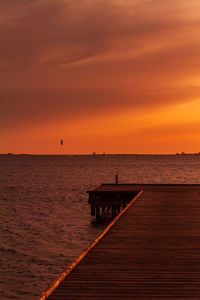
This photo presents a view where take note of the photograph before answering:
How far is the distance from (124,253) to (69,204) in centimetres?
3256

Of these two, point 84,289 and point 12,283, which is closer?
point 84,289

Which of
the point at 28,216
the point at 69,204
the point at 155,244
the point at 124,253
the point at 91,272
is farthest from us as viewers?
the point at 69,204

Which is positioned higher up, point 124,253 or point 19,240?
point 124,253

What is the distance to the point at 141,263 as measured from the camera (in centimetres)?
935

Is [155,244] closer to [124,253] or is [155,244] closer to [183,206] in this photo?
[124,253]

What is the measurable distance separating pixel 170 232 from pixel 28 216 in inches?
Result: 899

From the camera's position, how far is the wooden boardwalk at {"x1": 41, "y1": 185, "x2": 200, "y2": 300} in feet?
24.3

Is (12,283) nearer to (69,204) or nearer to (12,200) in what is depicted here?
(69,204)

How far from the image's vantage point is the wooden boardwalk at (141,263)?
7.41 metres

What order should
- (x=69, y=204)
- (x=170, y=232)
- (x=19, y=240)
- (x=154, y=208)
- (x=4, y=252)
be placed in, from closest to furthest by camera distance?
1. (x=170, y=232)
2. (x=154, y=208)
3. (x=4, y=252)
4. (x=19, y=240)
5. (x=69, y=204)

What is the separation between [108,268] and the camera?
8.87 metres

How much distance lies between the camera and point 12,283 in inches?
647

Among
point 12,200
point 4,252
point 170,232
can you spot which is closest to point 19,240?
point 4,252

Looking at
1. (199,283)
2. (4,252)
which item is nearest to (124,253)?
(199,283)
